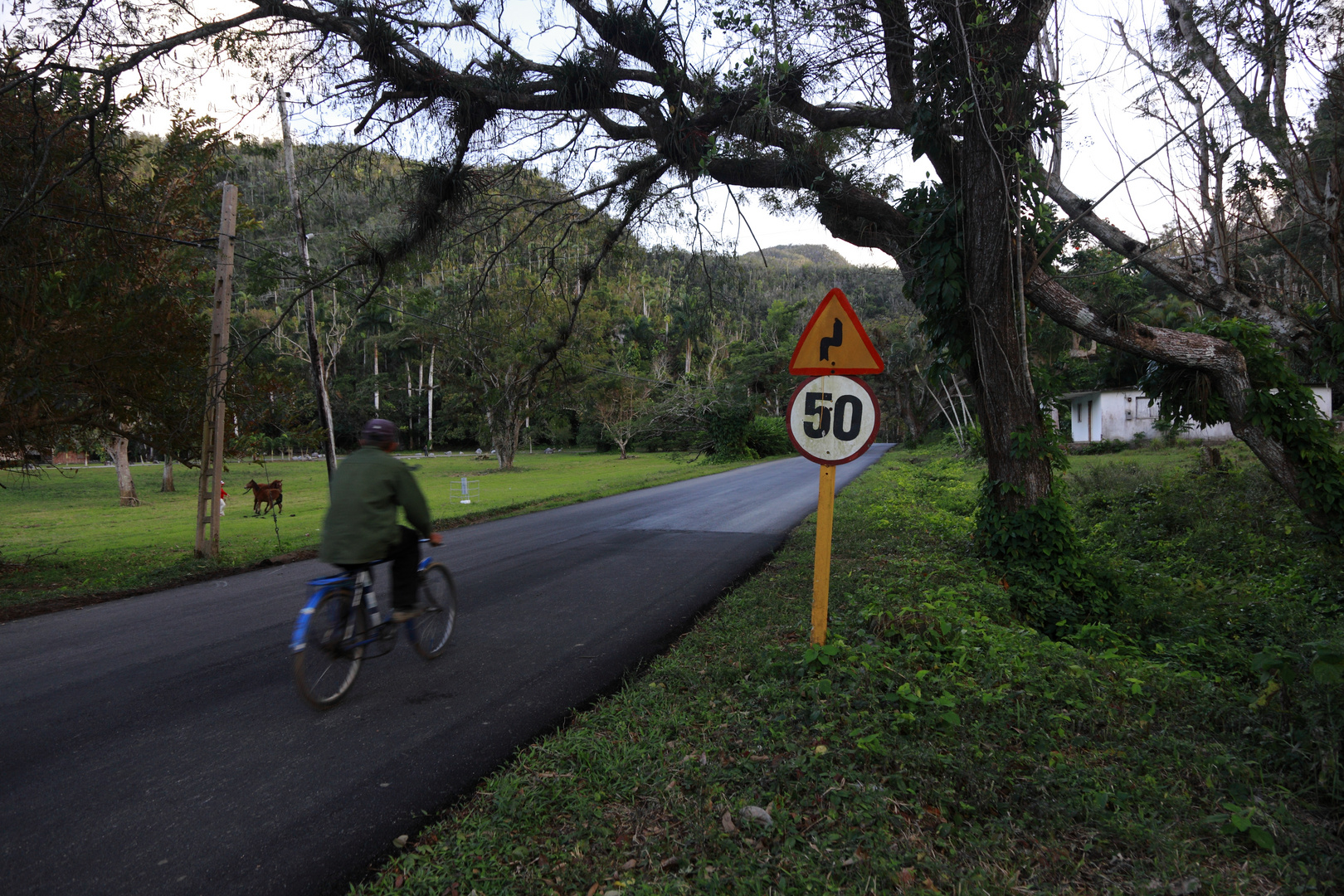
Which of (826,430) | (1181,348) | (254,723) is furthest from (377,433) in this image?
(1181,348)

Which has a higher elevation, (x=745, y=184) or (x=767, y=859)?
(x=745, y=184)

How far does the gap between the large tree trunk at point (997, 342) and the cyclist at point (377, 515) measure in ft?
19.2

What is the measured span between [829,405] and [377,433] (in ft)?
10.7

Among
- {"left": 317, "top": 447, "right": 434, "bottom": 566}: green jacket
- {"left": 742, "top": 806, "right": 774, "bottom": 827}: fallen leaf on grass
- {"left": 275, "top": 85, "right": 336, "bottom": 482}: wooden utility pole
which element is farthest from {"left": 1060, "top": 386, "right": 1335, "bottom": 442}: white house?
{"left": 742, "top": 806, "right": 774, "bottom": 827}: fallen leaf on grass

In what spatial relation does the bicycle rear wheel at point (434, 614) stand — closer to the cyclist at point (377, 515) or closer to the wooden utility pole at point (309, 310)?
the cyclist at point (377, 515)

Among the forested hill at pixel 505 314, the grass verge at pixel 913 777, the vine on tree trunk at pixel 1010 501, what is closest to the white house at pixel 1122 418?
the forested hill at pixel 505 314

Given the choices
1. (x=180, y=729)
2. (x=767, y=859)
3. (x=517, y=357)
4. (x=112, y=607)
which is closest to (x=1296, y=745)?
(x=767, y=859)

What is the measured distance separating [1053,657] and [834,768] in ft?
7.55

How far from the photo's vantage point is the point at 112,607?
764cm

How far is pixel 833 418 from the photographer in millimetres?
5055

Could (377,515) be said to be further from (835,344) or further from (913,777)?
(913,777)

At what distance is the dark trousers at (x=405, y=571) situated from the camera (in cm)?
522

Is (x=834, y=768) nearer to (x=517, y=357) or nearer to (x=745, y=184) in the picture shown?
(x=745, y=184)

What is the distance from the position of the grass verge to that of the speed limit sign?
1.36 metres
